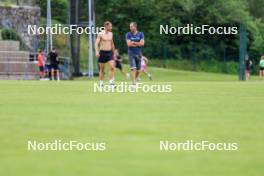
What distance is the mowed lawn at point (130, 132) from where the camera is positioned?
27.3 ft

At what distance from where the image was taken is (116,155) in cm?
921

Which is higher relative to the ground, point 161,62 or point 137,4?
point 137,4

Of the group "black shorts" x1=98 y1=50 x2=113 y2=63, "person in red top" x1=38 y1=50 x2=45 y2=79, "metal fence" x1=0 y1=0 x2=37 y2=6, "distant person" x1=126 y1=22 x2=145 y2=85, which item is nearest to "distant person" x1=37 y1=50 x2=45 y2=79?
"person in red top" x1=38 y1=50 x2=45 y2=79

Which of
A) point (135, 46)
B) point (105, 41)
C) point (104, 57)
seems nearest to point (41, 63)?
point (135, 46)

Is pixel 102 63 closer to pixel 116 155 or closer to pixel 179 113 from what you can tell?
pixel 179 113

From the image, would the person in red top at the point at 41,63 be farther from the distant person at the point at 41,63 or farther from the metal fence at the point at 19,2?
the metal fence at the point at 19,2

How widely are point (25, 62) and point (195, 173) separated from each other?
4235 cm

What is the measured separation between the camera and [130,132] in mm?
11734

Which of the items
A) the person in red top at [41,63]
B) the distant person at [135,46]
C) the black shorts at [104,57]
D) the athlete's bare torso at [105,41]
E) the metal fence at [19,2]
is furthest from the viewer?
the metal fence at [19,2]

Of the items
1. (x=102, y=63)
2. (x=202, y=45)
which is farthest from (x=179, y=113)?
(x=202, y=45)

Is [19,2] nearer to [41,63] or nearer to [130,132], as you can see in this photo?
[41,63]

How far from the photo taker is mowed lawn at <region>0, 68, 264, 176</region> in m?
8.34

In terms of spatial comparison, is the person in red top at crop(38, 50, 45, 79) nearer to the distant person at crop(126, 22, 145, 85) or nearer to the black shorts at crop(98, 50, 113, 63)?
the distant person at crop(126, 22, 145, 85)

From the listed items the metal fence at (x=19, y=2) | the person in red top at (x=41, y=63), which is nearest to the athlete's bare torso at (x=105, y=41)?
the person in red top at (x=41, y=63)
